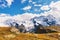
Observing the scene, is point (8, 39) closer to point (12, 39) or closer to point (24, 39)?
point (12, 39)

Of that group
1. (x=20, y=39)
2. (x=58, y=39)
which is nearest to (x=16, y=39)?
(x=20, y=39)

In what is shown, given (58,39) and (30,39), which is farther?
(58,39)

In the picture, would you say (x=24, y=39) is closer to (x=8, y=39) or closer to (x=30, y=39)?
(x=30, y=39)

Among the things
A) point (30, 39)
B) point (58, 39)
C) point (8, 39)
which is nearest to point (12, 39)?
point (8, 39)

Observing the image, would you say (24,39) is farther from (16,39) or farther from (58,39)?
(58,39)

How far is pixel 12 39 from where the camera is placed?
9456 cm

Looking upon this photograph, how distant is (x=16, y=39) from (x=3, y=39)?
23.7ft

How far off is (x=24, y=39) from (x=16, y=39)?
4.83m

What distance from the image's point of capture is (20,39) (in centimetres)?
9781

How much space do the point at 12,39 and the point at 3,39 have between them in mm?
4693

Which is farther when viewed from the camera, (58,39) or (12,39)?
(58,39)

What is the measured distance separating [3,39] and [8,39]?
2617mm

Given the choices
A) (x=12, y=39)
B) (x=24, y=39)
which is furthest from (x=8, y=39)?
(x=24, y=39)

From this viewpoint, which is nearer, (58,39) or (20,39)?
(20,39)
